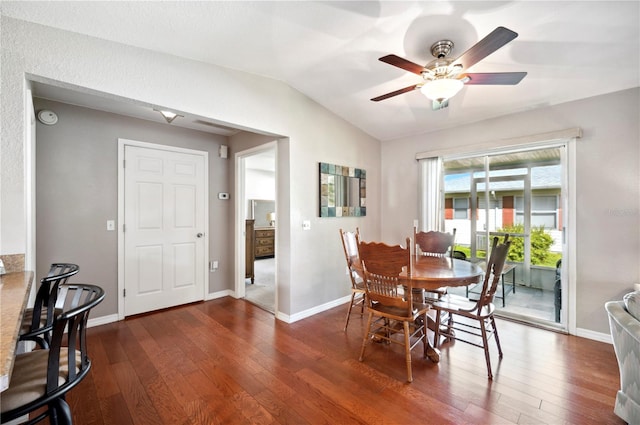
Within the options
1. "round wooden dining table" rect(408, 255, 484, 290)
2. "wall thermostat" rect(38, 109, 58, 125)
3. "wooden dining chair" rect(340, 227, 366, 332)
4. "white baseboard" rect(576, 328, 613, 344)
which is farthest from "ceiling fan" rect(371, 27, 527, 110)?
"wall thermostat" rect(38, 109, 58, 125)

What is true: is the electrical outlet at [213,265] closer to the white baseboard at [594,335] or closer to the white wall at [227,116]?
the white wall at [227,116]

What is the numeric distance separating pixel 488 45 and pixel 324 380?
8.21ft

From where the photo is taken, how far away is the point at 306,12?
1.95 m

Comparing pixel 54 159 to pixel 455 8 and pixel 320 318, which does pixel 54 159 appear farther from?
pixel 455 8

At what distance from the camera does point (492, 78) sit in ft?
6.57

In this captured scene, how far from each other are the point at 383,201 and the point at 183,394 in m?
3.51

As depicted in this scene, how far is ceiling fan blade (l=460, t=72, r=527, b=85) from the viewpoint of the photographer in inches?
75.4

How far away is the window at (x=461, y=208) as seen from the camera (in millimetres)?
3703

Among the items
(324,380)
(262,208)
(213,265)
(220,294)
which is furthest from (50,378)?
(262,208)

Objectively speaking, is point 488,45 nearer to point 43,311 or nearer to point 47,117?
point 43,311

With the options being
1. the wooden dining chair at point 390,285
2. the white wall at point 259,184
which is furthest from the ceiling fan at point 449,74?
the white wall at point 259,184

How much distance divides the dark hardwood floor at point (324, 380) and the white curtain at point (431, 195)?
4.93 feet

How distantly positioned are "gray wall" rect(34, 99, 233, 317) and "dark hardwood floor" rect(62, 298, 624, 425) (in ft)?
2.52

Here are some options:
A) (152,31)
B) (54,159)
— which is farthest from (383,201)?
(54,159)
